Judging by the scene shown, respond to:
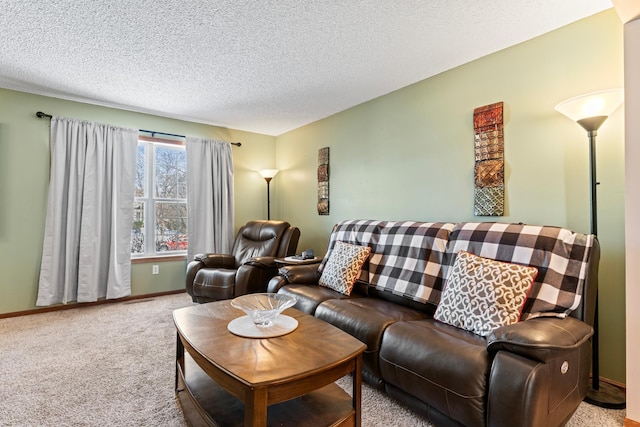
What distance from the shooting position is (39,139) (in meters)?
3.33

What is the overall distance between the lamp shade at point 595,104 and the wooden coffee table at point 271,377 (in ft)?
6.04

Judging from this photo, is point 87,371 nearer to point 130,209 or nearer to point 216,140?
point 130,209

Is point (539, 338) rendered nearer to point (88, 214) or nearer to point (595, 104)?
point (595, 104)

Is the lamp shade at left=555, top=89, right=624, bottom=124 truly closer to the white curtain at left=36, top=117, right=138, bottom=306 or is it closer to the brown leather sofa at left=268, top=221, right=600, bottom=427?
the brown leather sofa at left=268, top=221, right=600, bottom=427

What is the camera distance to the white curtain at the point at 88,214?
3.35 m

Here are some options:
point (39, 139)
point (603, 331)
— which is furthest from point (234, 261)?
point (603, 331)

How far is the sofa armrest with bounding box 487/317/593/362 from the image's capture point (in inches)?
48.3

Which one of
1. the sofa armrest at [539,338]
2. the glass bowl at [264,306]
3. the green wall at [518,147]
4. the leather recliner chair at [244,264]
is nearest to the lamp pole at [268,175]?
the leather recliner chair at [244,264]

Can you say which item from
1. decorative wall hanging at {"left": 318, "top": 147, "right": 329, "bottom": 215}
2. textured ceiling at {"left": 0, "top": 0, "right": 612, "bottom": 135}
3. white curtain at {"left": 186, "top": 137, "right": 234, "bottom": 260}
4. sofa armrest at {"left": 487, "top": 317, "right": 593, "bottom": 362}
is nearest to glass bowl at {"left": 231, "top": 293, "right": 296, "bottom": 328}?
sofa armrest at {"left": 487, "top": 317, "right": 593, "bottom": 362}

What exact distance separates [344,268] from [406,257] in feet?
1.64

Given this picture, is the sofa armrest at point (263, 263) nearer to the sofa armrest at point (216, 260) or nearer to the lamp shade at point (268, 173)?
the sofa armrest at point (216, 260)

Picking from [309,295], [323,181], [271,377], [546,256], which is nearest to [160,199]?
[323,181]

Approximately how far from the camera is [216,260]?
369cm

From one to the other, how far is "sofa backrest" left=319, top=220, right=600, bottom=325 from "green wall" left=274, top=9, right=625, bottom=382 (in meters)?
0.40
